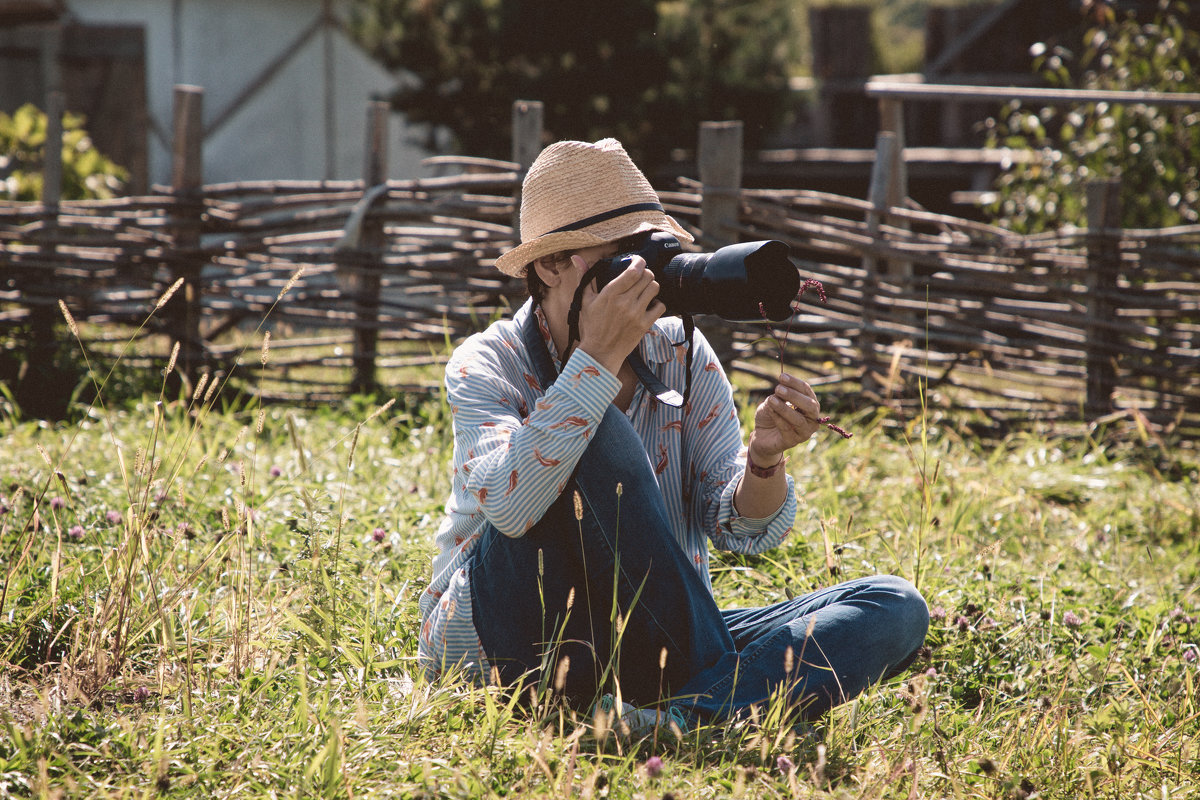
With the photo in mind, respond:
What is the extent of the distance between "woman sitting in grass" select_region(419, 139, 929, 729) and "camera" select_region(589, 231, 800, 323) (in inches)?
1.8

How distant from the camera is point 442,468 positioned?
350 centimetres

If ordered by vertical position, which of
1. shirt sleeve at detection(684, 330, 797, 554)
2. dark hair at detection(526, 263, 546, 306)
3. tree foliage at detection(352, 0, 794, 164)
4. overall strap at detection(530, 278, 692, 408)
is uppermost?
tree foliage at detection(352, 0, 794, 164)

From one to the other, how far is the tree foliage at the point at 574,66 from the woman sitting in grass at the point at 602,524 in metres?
6.72

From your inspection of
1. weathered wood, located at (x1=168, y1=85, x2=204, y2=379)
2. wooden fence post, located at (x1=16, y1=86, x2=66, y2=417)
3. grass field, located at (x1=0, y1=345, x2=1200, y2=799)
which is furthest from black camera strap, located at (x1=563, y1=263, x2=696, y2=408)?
wooden fence post, located at (x1=16, y1=86, x2=66, y2=417)

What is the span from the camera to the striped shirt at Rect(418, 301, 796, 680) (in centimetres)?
186

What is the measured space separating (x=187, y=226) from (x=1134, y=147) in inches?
197

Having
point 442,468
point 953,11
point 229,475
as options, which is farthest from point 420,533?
point 953,11

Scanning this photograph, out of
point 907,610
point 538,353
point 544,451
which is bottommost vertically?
point 907,610

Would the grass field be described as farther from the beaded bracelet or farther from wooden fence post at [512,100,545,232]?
wooden fence post at [512,100,545,232]

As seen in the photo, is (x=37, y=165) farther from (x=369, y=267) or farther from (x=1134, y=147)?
(x=1134, y=147)

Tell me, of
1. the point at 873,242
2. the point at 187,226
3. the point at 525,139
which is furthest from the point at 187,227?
the point at 873,242

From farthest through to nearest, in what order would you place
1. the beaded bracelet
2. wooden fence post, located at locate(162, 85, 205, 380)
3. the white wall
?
the white wall, wooden fence post, located at locate(162, 85, 205, 380), the beaded bracelet

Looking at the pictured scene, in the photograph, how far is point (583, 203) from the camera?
2.08 meters

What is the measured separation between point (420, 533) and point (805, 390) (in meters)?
1.35
